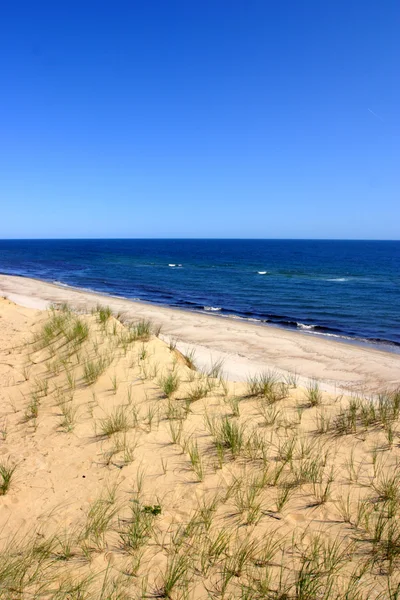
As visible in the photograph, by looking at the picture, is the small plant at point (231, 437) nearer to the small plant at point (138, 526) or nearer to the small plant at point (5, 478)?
the small plant at point (138, 526)

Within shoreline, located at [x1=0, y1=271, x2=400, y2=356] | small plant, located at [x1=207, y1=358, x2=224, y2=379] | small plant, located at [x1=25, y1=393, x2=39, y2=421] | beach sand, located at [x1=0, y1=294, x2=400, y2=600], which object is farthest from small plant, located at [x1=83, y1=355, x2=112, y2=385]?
shoreline, located at [x1=0, y1=271, x2=400, y2=356]

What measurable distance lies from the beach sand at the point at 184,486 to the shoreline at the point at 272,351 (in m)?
3.35

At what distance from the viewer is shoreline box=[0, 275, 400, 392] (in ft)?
38.7

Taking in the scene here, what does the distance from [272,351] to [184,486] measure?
1101cm

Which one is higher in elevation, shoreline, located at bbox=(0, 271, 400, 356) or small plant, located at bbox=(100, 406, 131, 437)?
small plant, located at bbox=(100, 406, 131, 437)

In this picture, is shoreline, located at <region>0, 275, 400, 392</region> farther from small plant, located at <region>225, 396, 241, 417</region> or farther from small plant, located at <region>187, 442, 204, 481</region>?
small plant, located at <region>187, 442, 204, 481</region>

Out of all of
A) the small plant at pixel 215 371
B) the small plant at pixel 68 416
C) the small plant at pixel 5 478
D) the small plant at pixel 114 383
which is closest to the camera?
the small plant at pixel 5 478

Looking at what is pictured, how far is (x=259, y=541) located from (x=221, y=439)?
74.3 inches

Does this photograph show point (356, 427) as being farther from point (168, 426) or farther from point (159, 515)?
point (159, 515)

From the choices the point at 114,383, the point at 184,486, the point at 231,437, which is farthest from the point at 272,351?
the point at 184,486

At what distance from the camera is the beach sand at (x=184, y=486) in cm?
315

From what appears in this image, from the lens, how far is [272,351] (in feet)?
49.2

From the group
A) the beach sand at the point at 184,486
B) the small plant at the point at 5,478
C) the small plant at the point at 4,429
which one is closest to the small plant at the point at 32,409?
the beach sand at the point at 184,486

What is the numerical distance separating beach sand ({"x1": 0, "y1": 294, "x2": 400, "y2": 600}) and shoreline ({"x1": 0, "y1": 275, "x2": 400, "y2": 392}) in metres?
3.35
